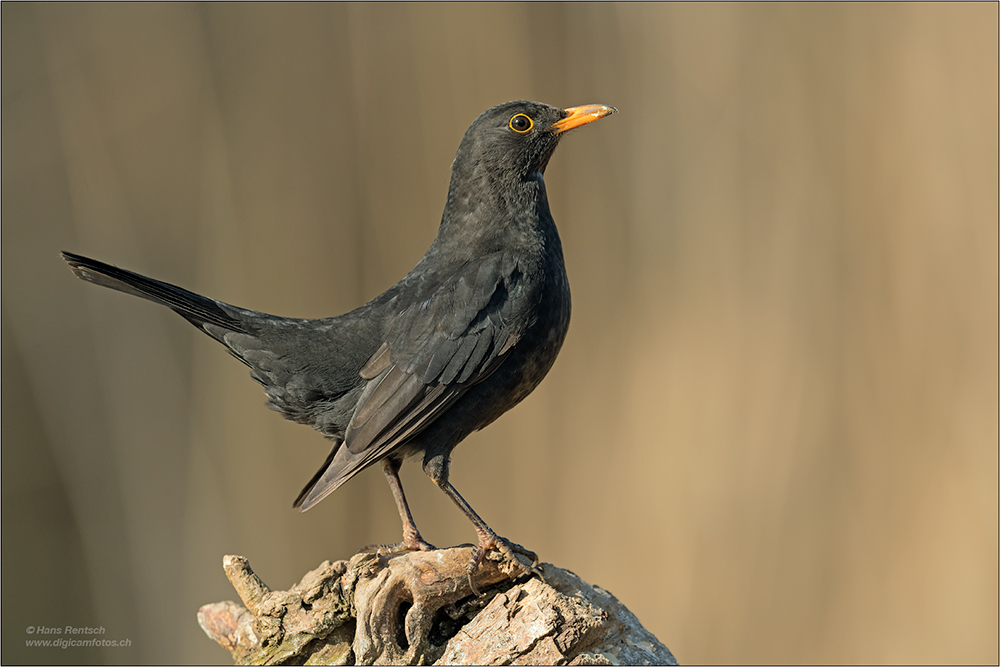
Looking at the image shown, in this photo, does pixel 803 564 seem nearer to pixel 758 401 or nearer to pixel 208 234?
pixel 758 401

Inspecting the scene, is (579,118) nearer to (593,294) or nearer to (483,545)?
(483,545)

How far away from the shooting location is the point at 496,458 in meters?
5.05

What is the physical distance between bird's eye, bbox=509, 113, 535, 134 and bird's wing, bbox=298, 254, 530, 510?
58 centimetres

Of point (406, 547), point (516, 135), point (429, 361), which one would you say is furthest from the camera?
point (516, 135)

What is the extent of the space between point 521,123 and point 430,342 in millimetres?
959

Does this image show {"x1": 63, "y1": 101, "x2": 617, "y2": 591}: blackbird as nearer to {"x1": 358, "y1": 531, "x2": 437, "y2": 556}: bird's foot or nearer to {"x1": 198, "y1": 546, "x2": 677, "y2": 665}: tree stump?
{"x1": 358, "y1": 531, "x2": 437, "y2": 556}: bird's foot

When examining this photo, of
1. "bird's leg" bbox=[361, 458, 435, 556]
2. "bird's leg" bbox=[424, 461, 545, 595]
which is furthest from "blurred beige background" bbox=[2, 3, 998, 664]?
"bird's leg" bbox=[424, 461, 545, 595]

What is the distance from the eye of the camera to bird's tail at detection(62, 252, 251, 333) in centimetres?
265

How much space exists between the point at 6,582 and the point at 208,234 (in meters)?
2.40

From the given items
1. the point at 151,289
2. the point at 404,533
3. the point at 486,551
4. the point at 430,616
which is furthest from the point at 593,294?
the point at 151,289

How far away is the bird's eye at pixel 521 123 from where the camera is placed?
314 centimetres

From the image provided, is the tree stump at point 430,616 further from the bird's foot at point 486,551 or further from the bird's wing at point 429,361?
the bird's wing at point 429,361

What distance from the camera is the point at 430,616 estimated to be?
2.70 metres

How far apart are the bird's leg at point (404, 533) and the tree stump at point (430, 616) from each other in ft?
0.52
